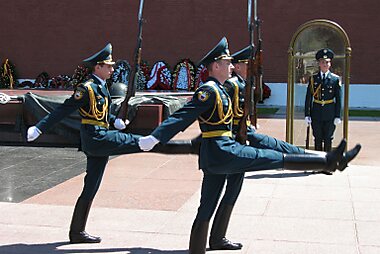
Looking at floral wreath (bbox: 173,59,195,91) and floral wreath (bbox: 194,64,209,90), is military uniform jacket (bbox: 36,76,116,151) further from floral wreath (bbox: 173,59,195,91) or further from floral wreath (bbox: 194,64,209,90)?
floral wreath (bbox: 173,59,195,91)

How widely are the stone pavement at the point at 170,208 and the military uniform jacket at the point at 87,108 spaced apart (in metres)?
1.08

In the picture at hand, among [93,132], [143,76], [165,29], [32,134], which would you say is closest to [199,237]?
[93,132]

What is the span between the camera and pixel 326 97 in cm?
888

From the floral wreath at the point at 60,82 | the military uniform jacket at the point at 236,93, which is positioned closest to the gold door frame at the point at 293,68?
the military uniform jacket at the point at 236,93

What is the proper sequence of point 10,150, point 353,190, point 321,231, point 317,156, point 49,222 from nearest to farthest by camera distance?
1. point 317,156
2. point 321,231
3. point 49,222
4. point 353,190
5. point 10,150

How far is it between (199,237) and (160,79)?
59.0 ft

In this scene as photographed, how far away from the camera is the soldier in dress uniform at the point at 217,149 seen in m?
4.29

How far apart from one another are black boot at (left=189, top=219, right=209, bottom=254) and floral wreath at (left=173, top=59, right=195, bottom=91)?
17.5 metres

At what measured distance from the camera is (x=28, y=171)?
9.07 m

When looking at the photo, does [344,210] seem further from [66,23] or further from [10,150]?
[66,23]

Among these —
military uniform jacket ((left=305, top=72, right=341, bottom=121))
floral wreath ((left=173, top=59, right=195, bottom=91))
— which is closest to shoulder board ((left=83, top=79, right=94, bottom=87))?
military uniform jacket ((left=305, top=72, right=341, bottom=121))

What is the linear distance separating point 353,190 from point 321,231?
6.94 ft

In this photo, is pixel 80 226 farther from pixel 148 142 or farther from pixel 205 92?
pixel 205 92

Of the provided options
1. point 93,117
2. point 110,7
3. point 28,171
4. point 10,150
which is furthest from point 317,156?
point 110,7
